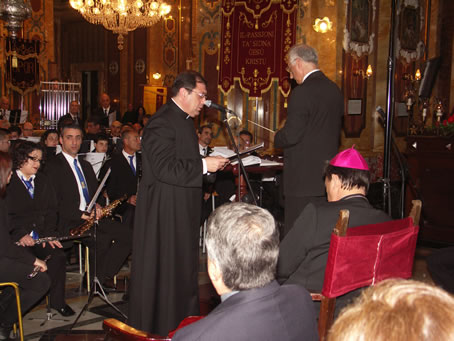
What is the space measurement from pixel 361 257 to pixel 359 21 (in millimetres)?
7729

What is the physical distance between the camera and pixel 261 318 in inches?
62.1

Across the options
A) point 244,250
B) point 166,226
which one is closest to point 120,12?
point 166,226

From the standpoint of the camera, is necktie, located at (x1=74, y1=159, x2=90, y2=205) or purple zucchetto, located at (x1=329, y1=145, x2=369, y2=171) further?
necktie, located at (x1=74, y1=159, x2=90, y2=205)

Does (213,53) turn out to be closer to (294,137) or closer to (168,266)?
(294,137)

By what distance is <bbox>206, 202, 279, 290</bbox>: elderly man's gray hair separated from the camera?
1655mm

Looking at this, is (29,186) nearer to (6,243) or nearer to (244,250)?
(6,243)

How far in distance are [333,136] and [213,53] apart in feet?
19.0

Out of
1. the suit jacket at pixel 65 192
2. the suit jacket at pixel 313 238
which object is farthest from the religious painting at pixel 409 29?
the suit jacket at pixel 313 238

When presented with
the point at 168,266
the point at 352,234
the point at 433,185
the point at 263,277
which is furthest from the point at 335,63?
the point at 263,277

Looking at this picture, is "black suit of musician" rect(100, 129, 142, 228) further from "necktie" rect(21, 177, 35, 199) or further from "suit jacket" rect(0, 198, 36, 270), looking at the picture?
"suit jacket" rect(0, 198, 36, 270)

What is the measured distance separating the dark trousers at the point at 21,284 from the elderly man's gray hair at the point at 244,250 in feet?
8.34

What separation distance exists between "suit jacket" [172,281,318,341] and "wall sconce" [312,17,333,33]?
25.0 feet

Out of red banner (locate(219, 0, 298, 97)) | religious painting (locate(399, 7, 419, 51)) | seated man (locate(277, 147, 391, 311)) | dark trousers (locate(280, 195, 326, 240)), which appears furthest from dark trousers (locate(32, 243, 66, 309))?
religious painting (locate(399, 7, 419, 51))

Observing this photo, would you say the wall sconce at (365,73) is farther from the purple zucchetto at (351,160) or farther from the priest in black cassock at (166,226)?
the purple zucchetto at (351,160)
